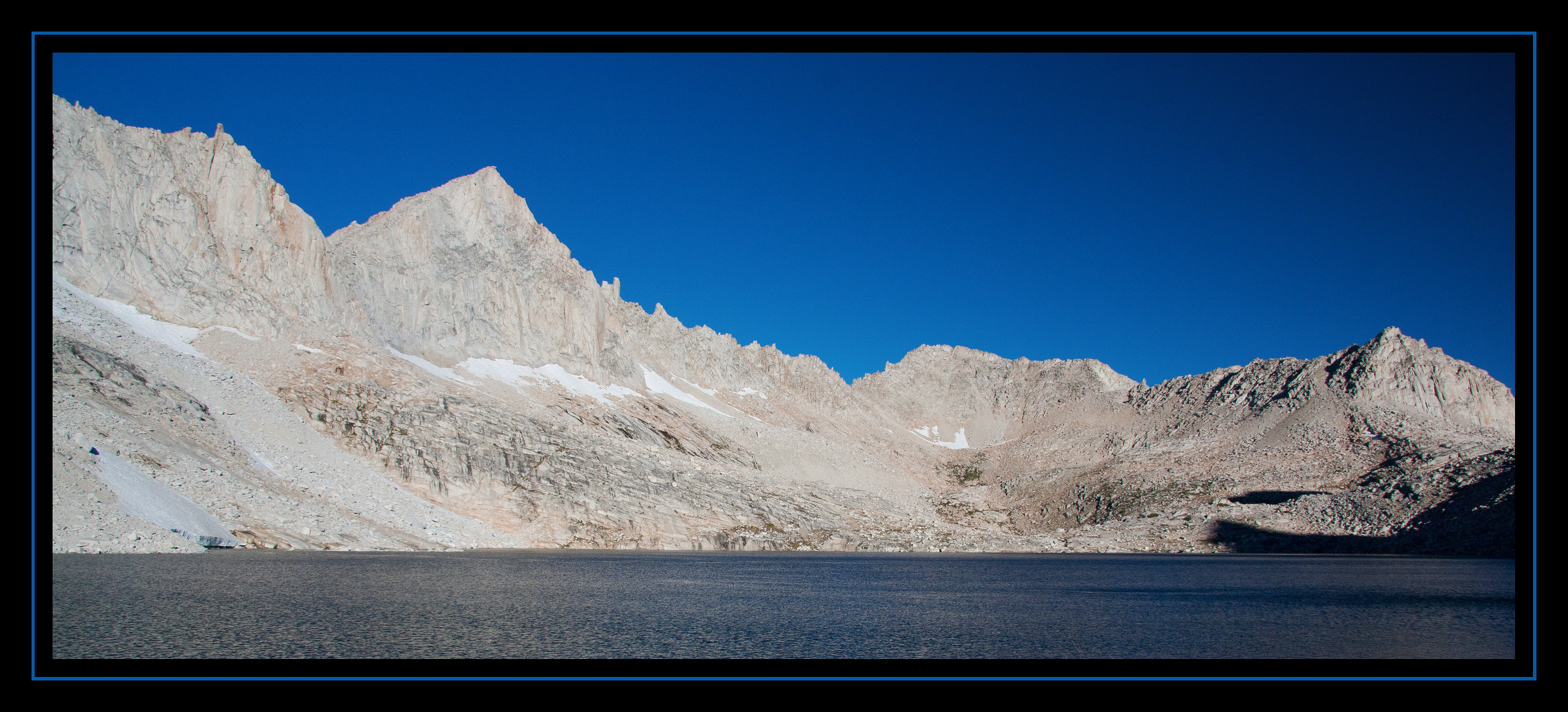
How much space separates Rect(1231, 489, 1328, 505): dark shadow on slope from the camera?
102062 mm

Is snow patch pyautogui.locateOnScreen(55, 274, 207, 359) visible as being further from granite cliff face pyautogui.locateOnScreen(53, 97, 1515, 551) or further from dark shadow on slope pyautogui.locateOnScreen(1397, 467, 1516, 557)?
dark shadow on slope pyautogui.locateOnScreen(1397, 467, 1516, 557)

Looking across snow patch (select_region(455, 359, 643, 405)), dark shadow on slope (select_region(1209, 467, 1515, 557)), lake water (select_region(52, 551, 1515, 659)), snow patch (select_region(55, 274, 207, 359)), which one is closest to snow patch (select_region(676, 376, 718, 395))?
snow patch (select_region(455, 359, 643, 405))

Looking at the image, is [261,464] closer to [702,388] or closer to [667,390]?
[667,390]

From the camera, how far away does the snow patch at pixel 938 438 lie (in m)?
175

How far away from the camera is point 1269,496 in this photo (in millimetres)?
103688

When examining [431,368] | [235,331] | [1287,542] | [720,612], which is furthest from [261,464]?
[1287,542]

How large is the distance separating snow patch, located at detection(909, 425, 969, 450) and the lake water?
12823cm

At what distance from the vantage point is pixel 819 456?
122 m

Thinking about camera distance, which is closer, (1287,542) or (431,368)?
(1287,542)

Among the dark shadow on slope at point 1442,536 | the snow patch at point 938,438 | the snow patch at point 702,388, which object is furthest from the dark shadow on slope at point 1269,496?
the snow patch at point 702,388

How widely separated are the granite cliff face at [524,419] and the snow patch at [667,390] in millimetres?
1095

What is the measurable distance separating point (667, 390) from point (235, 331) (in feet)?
207
